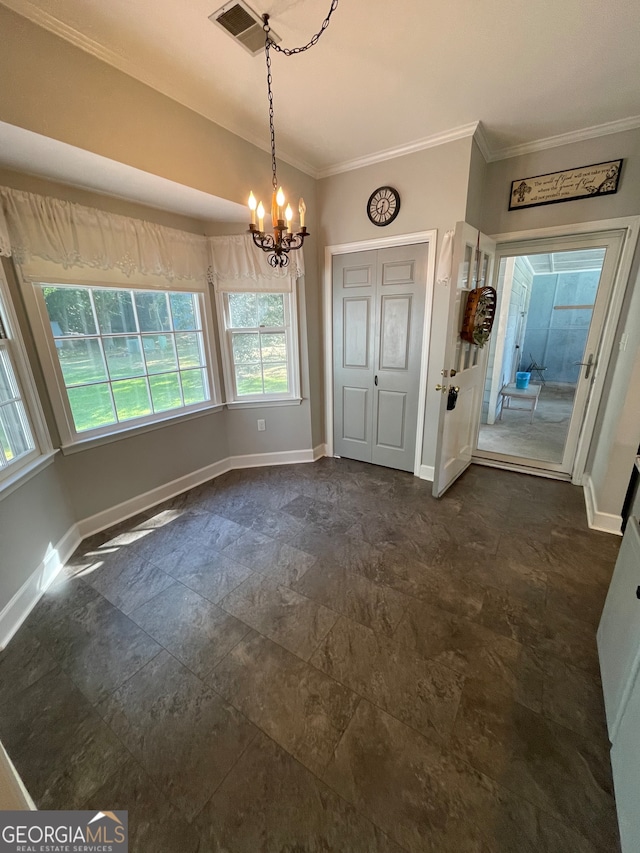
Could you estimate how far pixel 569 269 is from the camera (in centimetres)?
566

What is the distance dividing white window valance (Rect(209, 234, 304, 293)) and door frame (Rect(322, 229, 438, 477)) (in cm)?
37

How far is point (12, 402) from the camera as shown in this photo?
6.29ft

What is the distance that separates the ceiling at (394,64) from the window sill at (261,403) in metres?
2.06

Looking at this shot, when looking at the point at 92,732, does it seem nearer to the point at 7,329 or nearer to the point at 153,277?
the point at 7,329

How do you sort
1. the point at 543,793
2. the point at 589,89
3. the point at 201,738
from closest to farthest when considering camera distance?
Answer: the point at 543,793, the point at 201,738, the point at 589,89

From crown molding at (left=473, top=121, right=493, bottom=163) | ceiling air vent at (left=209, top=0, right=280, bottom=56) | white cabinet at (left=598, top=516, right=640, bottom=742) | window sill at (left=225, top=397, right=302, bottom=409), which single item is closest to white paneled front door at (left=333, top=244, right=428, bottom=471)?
window sill at (left=225, top=397, right=302, bottom=409)

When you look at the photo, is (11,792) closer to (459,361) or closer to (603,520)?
(459,361)

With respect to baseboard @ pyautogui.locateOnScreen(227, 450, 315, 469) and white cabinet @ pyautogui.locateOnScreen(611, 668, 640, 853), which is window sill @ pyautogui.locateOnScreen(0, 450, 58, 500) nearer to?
baseboard @ pyautogui.locateOnScreen(227, 450, 315, 469)

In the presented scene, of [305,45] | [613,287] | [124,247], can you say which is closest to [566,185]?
[613,287]

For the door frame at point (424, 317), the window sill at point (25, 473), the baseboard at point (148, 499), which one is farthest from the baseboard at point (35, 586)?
the door frame at point (424, 317)

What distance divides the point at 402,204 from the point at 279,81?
1.24 metres

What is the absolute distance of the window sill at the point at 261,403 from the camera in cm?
332

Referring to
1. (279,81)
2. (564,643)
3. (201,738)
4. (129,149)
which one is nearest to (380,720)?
(201,738)

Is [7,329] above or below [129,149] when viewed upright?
below
